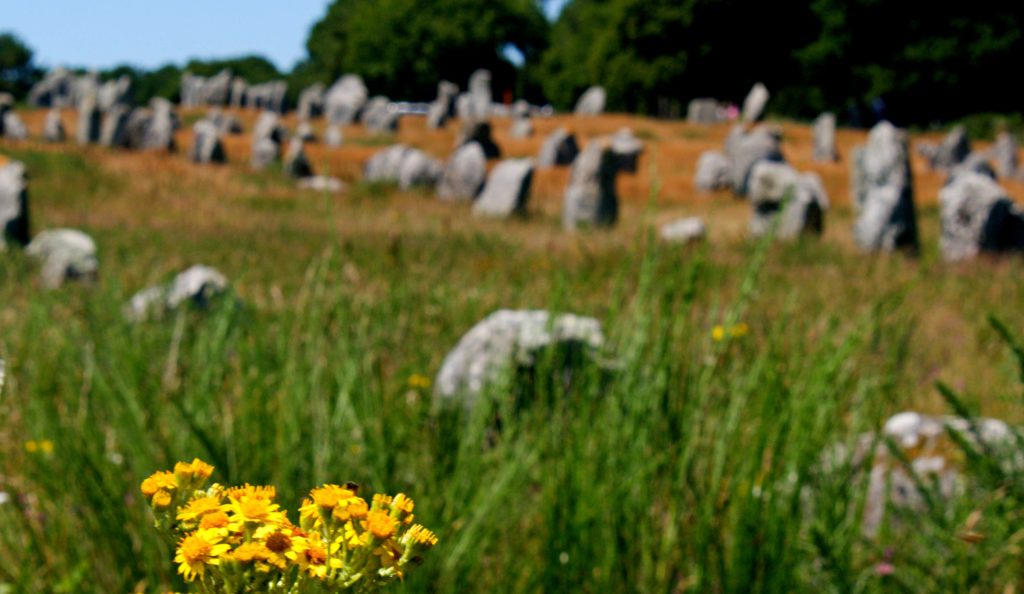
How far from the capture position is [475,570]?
5.85ft

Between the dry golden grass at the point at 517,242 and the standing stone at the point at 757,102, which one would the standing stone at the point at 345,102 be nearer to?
the dry golden grass at the point at 517,242

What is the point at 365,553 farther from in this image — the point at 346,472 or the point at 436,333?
the point at 436,333

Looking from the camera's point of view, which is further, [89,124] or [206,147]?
[89,124]

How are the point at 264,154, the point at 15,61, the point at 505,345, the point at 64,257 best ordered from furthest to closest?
the point at 15,61
the point at 264,154
the point at 64,257
the point at 505,345

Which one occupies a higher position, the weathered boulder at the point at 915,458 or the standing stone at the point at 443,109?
the standing stone at the point at 443,109

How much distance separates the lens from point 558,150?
2283cm

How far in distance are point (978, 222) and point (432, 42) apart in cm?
4322

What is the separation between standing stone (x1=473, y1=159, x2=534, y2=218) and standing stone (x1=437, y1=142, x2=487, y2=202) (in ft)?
3.70

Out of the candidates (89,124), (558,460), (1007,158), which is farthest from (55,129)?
(558,460)

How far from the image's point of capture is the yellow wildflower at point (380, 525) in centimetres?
55

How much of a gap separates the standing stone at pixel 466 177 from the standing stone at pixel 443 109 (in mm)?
16379

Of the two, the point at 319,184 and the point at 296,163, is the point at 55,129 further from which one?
the point at 319,184

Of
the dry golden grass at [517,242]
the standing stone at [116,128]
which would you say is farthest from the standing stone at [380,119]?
the standing stone at [116,128]

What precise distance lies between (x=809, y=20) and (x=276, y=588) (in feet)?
147
